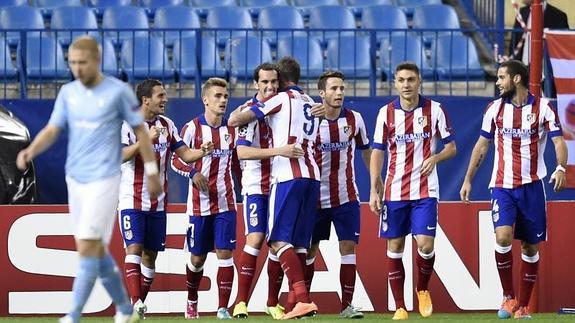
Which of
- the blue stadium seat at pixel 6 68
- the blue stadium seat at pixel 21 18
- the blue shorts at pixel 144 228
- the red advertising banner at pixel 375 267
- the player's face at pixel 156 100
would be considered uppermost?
the blue stadium seat at pixel 21 18

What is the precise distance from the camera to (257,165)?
41.1ft

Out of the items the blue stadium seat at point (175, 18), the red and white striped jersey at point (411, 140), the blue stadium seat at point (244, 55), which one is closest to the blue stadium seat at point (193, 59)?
the blue stadium seat at point (244, 55)

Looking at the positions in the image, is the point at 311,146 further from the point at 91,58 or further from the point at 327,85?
the point at 91,58

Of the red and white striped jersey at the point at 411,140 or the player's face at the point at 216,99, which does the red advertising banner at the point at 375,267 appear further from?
the red and white striped jersey at the point at 411,140

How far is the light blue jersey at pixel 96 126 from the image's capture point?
9203 millimetres

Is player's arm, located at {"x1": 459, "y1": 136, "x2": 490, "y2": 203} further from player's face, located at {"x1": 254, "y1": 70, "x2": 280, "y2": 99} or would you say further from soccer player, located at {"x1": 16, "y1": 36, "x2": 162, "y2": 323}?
soccer player, located at {"x1": 16, "y1": 36, "x2": 162, "y2": 323}

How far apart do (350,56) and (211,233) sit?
4.64 metres

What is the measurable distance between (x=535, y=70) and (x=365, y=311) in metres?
2.84

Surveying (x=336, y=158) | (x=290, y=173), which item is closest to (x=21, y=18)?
Answer: (x=336, y=158)

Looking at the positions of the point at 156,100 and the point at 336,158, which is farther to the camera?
the point at 336,158

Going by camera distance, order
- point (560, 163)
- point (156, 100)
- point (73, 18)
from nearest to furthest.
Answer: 1. point (560, 163)
2. point (156, 100)
3. point (73, 18)

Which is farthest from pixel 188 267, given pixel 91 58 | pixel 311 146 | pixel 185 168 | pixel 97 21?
pixel 97 21

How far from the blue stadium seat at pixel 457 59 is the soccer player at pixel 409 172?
3.98m

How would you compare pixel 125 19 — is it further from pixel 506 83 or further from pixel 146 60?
pixel 506 83
